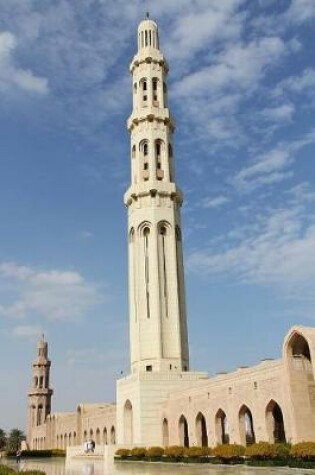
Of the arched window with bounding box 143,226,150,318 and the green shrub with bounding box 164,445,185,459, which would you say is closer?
the green shrub with bounding box 164,445,185,459

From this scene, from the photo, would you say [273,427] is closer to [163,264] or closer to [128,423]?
[128,423]

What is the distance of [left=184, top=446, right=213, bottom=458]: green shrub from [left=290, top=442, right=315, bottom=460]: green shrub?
6435 mm

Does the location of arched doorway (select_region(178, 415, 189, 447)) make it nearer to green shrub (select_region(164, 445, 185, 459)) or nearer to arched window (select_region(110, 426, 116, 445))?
green shrub (select_region(164, 445, 185, 459))

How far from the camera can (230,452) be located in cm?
2556

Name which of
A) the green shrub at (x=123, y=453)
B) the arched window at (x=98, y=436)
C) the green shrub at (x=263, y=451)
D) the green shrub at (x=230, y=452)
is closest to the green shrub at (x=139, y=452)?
the green shrub at (x=123, y=453)

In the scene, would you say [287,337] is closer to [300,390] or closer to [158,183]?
[300,390]

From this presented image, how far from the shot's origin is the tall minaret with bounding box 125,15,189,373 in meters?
43.8

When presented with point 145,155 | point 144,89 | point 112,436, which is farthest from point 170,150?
point 112,436

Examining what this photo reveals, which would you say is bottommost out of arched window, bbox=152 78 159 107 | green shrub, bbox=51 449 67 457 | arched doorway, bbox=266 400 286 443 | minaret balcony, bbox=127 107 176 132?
green shrub, bbox=51 449 67 457

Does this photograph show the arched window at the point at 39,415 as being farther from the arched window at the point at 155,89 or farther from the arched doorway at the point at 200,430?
the arched window at the point at 155,89

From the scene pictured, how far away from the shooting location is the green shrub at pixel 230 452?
2538 centimetres

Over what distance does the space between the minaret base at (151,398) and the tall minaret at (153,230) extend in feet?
3.58

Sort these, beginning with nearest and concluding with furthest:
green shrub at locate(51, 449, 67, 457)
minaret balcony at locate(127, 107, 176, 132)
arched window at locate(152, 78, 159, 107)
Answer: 1. minaret balcony at locate(127, 107, 176, 132)
2. arched window at locate(152, 78, 159, 107)
3. green shrub at locate(51, 449, 67, 457)

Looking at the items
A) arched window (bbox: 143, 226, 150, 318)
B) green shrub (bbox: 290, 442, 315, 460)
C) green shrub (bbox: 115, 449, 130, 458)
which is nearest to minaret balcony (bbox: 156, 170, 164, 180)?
arched window (bbox: 143, 226, 150, 318)
